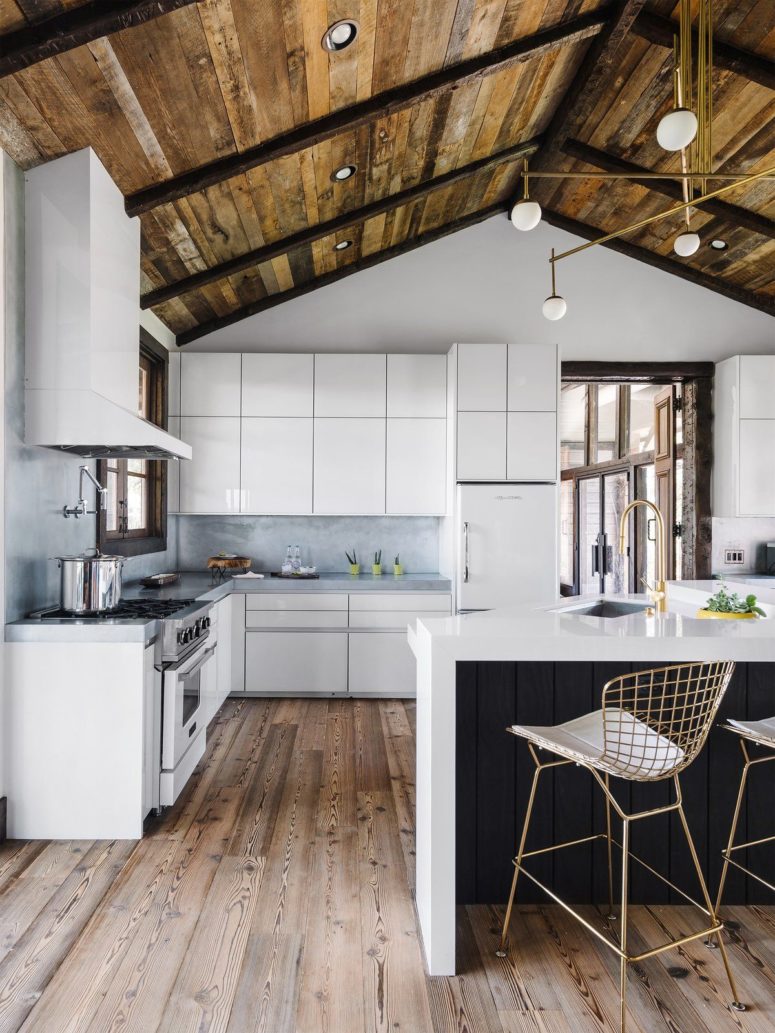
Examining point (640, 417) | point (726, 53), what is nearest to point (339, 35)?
point (726, 53)

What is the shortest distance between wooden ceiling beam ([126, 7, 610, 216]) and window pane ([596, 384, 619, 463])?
435cm

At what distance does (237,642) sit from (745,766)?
11.4 feet

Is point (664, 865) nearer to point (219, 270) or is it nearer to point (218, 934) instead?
point (218, 934)

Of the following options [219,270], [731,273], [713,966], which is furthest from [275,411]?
[713,966]

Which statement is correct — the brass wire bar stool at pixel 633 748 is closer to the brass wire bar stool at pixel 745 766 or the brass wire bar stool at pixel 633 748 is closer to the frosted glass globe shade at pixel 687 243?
the brass wire bar stool at pixel 745 766

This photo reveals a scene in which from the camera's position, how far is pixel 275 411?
203 inches

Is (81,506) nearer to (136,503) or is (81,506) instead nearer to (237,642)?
(136,503)

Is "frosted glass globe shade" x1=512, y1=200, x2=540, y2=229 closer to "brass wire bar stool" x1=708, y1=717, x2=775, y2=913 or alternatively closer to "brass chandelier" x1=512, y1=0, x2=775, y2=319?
"brass chandelier" x1=512, y1=0, x2=775, y2=319

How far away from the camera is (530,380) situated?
16.0 feet

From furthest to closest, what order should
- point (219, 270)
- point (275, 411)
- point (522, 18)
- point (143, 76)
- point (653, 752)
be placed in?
point (275, 411)
point (219, 270)
point (522, 18)
point (143, 76)
point (653, 752)

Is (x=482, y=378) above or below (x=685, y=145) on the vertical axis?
below

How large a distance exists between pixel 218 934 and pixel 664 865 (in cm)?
149

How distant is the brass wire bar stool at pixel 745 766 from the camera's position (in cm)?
208

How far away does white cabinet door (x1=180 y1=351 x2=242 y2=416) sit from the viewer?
16.8 feet
